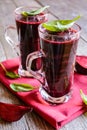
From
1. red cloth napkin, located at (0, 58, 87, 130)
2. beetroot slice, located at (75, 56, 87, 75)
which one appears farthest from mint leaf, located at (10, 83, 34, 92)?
beetroot slice, located at (75, 56, 87, 75)

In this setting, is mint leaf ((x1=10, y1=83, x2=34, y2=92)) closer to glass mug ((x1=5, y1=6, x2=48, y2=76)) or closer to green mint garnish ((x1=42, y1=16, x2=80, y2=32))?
glass mug ((x1=5, y1=6, x2=48, y2=76))

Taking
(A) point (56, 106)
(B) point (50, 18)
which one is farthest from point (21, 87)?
(B) point (50, 18)

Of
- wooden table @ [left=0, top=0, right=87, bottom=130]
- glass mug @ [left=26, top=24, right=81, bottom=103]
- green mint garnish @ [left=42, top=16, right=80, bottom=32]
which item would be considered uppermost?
green mint garnish @ [left=42, top=16, right=80, bottom=32]

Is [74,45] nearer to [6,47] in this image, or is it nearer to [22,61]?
[22,61]

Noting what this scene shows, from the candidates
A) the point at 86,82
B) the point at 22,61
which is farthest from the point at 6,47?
the point at 86,82

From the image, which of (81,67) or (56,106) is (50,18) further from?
(56,106)

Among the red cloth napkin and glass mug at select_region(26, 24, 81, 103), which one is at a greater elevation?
glass mug at select_region(26, 24, 81, 103)

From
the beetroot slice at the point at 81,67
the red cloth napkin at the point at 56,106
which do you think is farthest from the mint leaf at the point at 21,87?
the beetroot slice at the point at 81,67
